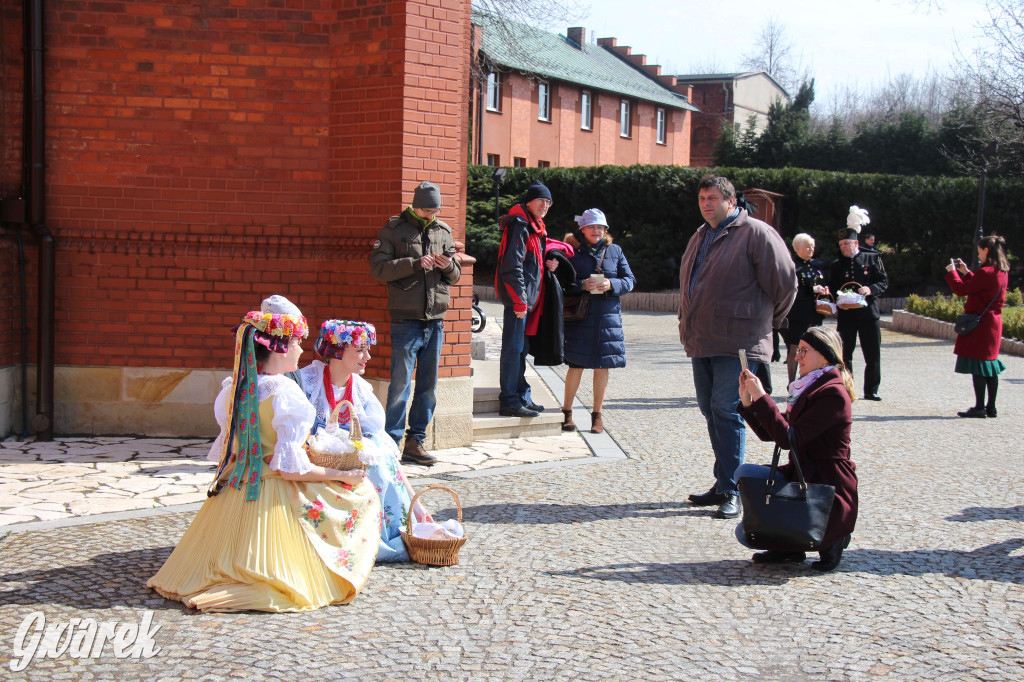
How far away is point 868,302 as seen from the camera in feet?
37.5

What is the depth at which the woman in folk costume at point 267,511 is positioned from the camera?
4.54 metres

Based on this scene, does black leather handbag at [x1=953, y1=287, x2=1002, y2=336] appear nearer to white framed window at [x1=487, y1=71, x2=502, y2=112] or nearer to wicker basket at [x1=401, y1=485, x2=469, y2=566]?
wicker basket at [x1=401, y1=485, x2=469, y2=566]

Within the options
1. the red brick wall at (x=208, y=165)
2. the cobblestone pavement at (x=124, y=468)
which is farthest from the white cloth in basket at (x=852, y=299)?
the red brick wall at (x=208, y=165)

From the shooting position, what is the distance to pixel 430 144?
8.08 meters

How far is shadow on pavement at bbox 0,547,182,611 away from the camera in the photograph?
4531mm

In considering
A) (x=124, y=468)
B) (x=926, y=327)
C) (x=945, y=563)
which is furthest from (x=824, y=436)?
(x=926, y=327)

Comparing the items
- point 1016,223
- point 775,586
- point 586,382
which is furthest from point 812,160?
point 775,586

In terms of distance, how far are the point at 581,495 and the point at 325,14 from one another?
4.39 metres

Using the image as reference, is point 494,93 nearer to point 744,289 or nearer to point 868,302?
point 868,302

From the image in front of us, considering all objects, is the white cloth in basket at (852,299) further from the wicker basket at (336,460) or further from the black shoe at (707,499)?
the wicker basket at (336,460)

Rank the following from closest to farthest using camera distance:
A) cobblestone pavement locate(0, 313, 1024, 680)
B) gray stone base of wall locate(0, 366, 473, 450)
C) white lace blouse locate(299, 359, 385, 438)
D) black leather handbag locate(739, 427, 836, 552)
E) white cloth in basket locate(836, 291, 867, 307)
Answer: cobblestone pavement locate(0, 313, 1024, 680) < black leather handbag locate(739, 427, 836, 552) < white lace blouse locate(299, 359, 385, 438) < gray stone base of wall locate(0, 366, 473, 450) < white cloth in basket locate(836, 291, 867, 307)

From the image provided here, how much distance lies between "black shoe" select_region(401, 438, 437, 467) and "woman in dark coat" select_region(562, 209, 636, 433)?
1817mm

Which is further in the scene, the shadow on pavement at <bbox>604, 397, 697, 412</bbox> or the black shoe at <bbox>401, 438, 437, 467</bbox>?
the shadow on pavement at <bbox>604, 397, 697, 412</bbox>

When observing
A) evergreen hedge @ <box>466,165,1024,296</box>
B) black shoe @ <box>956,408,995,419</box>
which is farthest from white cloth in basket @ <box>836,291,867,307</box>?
evergreen hedge @ <box>466,165,1024,296</box>
